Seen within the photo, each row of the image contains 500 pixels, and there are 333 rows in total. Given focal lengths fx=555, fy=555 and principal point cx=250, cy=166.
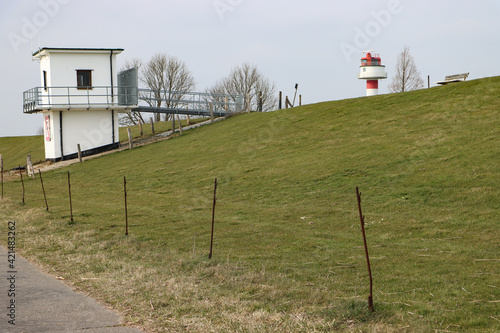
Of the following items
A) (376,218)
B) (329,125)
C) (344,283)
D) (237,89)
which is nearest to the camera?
(344,283)

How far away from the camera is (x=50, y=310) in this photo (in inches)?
310

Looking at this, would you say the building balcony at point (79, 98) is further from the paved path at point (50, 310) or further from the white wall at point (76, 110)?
the paved path at point (50, 310)

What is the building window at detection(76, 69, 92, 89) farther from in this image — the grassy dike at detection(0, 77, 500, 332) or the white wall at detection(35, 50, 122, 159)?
the grassy dike at detection(0, 77, 500, 332)

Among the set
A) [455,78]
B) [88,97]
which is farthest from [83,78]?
[455,78]

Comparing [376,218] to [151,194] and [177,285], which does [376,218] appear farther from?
[151,194]

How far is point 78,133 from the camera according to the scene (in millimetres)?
45469

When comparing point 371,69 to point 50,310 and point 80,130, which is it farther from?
point 50,310

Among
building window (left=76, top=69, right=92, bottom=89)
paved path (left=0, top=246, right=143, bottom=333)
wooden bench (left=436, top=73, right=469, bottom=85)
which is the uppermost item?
building window (left=76, top=69, right=92, bottom=89)

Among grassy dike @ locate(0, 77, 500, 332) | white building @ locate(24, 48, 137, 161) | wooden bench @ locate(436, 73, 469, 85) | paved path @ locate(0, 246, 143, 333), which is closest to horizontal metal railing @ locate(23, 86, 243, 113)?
white building @ locate(24, 48, 137, 161)

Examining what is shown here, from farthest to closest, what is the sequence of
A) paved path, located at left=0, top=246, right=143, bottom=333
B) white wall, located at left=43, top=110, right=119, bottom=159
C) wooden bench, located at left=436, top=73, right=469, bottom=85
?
white wall, located at left=43, top=110, right=119, bottom=159 → wooden bench, located at left=436, top=73, right=469, bottom=85 → paved path, located at left=0, top=246, right=143, bottom=333

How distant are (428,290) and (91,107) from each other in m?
39.6

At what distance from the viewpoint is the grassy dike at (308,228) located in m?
7.76

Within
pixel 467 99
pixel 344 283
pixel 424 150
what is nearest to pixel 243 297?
pixel 344 283

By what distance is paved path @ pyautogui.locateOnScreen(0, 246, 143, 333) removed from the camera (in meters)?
7.07
